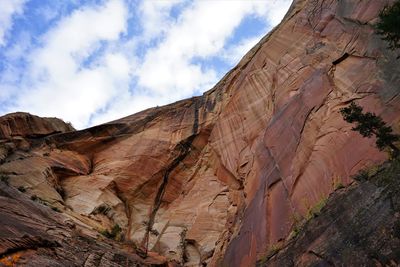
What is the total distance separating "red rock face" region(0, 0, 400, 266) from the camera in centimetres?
1977

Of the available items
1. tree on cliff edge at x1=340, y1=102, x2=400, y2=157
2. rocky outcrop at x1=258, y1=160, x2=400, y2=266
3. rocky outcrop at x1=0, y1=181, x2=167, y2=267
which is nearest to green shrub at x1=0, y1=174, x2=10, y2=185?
rocky outcrop at x1=0, y1=181, x2=167, y2=267

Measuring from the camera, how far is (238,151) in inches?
1204

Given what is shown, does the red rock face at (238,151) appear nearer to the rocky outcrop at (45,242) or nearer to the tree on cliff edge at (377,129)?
the tree on cliff edge at (377,129)

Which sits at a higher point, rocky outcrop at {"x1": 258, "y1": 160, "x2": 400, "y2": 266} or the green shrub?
the green shrub

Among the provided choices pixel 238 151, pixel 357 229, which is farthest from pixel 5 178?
pixel 357 229

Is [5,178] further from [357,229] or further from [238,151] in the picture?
[357,229]

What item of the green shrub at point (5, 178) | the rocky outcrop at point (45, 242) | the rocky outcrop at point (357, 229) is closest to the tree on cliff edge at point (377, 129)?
the rocky outcrop at point (357, 229)

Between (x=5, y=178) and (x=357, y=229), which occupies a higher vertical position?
(x=5, y=178)

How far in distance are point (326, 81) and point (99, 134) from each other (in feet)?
70.4

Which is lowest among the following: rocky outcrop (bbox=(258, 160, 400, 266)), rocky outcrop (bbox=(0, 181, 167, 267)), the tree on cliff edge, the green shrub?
rocky outcrop (bbox=(258, 160, 400, 266))

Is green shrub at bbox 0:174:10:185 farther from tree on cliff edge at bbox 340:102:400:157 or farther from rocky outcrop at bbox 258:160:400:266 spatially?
tree on cliff edge at bbox 340:102:400:157

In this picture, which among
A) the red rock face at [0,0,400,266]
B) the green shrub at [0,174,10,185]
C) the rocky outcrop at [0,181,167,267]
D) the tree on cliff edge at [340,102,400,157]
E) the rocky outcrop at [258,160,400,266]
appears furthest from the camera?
the green shrub at [0,174,10,185]

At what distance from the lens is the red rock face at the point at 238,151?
19.8m

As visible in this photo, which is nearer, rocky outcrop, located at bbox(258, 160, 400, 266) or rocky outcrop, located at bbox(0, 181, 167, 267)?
rocky outcrop, located at bbox(258, 160, 400, 266)
